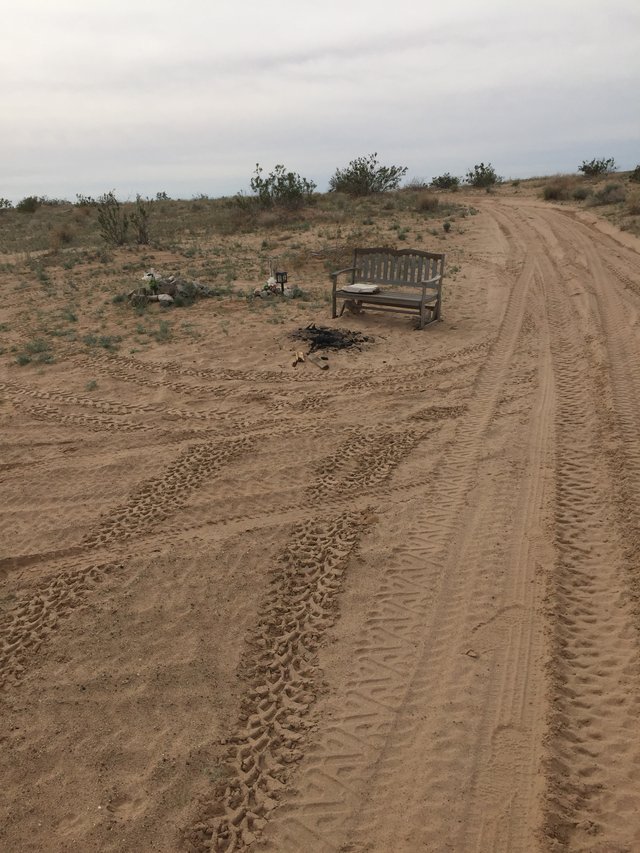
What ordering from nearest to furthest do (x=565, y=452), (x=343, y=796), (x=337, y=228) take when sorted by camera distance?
1. (x=343, y=796)
2. (x=565, y=452)
3. (x=337, y=228)

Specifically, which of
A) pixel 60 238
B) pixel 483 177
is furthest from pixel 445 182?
pixel 60 238

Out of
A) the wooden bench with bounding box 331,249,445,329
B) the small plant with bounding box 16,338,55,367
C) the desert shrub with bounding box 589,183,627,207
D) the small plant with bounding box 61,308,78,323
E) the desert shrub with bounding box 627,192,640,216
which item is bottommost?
the small plant with bounding box 16,338,55,367

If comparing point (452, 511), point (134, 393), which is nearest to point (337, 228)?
point (134, 393)

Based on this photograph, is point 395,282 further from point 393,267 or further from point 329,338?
point 329,338

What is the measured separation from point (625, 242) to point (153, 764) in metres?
17.0

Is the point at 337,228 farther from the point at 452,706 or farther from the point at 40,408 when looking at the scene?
the point at 452,706

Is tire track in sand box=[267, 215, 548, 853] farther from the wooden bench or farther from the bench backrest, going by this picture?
the bench backrest

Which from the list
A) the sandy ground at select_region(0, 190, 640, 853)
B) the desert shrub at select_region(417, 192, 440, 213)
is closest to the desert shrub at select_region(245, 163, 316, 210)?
the desert shrub at select_region(417, 192, 440, 213)

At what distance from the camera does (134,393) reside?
7.37m

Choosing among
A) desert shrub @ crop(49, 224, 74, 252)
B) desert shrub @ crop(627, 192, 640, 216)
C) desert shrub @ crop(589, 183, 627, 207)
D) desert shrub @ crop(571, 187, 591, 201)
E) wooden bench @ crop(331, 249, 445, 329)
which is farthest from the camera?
desert shrub @ crop(571, 187, 591, 201)

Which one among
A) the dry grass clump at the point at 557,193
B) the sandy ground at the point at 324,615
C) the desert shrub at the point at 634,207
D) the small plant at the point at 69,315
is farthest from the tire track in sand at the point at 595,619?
the dry grass clump at the point at 557,193

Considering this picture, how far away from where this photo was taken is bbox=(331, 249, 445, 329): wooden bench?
9508mm

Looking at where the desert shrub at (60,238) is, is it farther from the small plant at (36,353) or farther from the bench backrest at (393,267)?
the bench backrest at (393,267)

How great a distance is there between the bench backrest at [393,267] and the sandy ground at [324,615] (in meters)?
3.12
